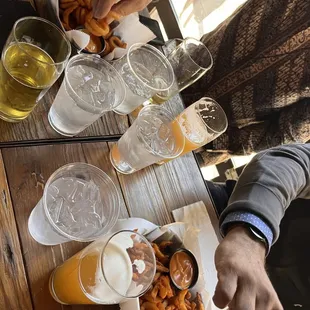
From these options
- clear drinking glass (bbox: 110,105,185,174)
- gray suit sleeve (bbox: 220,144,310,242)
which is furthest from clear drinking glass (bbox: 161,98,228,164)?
gray suit sleeve (bbox: 220,144,310,242)

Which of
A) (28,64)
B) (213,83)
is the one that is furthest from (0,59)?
(213,83)

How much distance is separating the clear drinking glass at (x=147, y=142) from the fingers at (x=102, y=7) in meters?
0.22

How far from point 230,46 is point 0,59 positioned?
35.5 inches

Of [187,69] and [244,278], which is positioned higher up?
[187,69]

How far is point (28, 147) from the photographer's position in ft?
2.83

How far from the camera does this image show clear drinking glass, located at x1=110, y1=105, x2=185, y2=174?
936mm

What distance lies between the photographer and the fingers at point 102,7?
93cm

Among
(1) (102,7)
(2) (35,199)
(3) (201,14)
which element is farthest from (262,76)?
(3) (201,14)

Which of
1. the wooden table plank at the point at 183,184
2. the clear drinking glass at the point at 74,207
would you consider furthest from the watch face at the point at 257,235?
the clear drinking glass at the point at 74,207

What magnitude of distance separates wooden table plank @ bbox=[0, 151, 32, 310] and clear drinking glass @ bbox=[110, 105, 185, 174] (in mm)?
262

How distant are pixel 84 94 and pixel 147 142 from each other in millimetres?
168

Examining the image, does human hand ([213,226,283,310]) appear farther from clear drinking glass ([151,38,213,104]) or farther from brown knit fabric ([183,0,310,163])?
brown knit fabric ([183,0,310,163])

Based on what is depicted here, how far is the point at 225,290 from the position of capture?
0.84 meters

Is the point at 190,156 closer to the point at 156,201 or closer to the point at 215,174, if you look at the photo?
the point at 156,201
